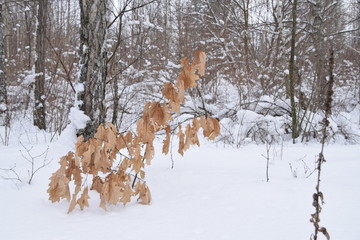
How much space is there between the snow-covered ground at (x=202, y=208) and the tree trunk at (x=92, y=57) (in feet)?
1.35

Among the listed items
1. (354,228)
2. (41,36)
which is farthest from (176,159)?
(41,36)

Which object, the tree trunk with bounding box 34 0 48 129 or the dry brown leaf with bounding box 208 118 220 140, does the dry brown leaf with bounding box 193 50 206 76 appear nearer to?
the dry brown leaf with bounding box 208 118 220 140

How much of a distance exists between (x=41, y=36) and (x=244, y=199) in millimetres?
5924

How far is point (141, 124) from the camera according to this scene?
64.7 inches

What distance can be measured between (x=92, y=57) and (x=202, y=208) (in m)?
1.47

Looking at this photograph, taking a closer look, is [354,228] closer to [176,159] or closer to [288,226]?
[288,226]

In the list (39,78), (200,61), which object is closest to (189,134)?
(200,61)

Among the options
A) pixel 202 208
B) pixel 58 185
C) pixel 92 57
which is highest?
pixel 92 57

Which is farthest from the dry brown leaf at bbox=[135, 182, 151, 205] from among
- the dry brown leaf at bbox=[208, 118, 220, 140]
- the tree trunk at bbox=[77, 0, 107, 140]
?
the tree trunk at bbox=[77, 0, 107, 140]

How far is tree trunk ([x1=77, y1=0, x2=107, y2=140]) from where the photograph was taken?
7.59ft

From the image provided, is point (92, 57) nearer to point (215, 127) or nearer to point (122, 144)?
point (122, 144)

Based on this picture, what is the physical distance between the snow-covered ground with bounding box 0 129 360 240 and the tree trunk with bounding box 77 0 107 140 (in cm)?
41

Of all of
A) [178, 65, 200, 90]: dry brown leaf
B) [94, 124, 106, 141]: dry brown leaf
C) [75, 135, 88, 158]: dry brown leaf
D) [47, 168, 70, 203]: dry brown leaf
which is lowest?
[47, 168, 70, 203]: dry brown leaf

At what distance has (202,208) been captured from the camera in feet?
5.75
